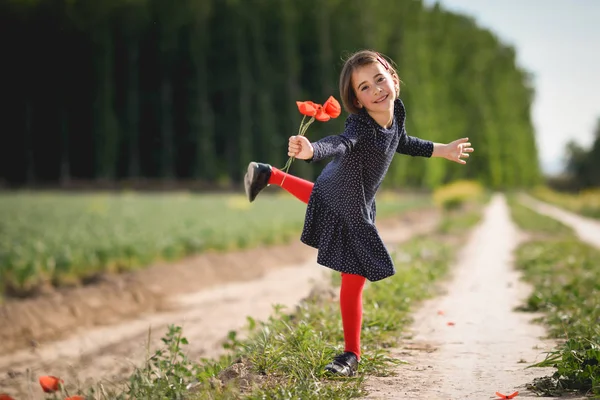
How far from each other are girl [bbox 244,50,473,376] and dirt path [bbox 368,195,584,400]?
0.39 metres

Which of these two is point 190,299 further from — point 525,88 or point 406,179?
point 525,88

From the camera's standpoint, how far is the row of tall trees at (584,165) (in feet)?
156

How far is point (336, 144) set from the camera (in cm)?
308

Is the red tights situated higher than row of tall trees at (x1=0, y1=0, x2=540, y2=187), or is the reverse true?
row of tall trees at (x1=0, y1=0, x2=540, y2=187)

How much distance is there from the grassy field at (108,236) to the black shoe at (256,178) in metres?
6.18

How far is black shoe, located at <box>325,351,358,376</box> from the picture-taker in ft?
10.5

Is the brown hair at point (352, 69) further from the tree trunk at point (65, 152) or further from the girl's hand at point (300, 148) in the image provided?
the tree trunk at point (65, 152)

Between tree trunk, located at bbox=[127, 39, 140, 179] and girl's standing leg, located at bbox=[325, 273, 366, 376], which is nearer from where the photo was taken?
girl's standing leg, located at bbox=[325, 273, 366, 376]

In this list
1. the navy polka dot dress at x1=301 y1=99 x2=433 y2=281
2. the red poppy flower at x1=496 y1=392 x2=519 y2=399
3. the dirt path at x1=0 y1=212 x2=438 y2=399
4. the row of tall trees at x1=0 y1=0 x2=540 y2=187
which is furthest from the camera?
the row of tall trees at x1=0 y1=0 x2=540 y2=187

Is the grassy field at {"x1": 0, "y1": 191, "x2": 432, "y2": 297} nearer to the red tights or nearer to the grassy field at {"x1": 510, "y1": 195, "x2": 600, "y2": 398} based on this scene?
the grassy field at {"x1": 510, "y1": 195, "x2": 600, "y2": 398}

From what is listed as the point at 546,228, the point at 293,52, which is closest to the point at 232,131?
the point at 293,52

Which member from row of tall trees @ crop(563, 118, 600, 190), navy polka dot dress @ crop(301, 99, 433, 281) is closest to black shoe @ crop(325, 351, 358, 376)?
navy polka dot dress @ crop(301, 99, 433, 281)

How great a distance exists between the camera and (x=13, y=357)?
6309 millimetres

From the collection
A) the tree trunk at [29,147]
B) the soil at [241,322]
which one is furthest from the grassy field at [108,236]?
the tree trunk at [29,147]
